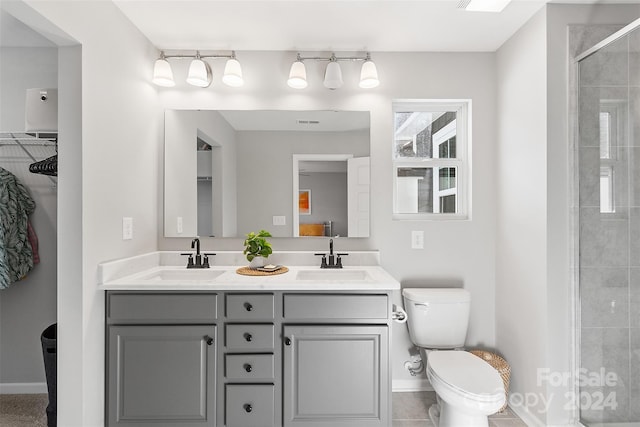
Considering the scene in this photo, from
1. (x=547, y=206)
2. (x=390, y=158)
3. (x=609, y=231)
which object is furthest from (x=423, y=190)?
(x=609, y=231)

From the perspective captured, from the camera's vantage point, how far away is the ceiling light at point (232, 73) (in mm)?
2217

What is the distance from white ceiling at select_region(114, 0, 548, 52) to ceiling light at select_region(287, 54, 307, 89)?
0.17m

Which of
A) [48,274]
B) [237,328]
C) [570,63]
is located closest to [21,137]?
[48,274]

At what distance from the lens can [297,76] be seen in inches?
88.1

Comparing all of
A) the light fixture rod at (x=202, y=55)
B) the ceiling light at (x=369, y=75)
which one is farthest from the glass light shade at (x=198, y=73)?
the ceiling light at (x=369, y=75)

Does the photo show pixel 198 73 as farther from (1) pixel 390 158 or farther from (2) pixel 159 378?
(2) pixel 159 378

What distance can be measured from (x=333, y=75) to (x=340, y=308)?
1.48 meters

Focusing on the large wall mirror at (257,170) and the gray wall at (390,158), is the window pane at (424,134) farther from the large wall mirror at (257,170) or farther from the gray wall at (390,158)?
the large wall mirror at (257,170)

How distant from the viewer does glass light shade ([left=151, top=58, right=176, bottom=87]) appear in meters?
2.21

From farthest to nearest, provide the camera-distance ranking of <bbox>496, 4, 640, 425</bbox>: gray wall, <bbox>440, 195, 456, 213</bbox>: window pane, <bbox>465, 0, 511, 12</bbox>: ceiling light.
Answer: <bbox>440, 195, 456, 213</bbox>: window pane, <bbox>496, 4, 640, 425</bbox>: gray wall, <bbox>465, 0, 511, 12</bbox>: ceiling light

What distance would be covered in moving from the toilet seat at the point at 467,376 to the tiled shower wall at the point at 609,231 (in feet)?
1.88

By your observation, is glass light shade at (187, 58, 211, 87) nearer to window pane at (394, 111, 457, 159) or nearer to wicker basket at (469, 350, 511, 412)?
Result: window pane at (394, 111, 457, 159)

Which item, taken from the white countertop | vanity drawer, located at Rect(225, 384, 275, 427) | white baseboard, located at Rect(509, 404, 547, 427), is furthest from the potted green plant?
white baseboard, located at Rect(509, 404, 547, 427)

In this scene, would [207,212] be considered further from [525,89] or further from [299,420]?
[525,89]
